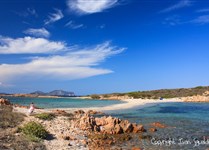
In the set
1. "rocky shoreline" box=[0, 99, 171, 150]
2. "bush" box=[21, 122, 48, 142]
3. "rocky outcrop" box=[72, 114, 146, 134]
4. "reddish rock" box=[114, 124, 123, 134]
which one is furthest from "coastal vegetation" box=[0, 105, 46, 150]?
"reddish rock" box=[114, 124, 123, 134]

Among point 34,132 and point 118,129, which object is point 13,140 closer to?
point 34,132

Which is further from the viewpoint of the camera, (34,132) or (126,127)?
(126,127)

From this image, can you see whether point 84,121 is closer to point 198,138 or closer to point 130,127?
point 130,127

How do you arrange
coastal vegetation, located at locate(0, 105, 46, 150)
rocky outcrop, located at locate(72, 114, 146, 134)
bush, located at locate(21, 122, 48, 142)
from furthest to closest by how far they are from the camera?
rocky outcrop, located at locate(72, 114, 146, 134), bush, located at locate(21, 122, 48, 142), coastal vegetation, located at locate(0, 105, 46, 150)

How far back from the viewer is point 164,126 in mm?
36875

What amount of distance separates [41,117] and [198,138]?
713 inches

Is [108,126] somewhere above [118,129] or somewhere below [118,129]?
above

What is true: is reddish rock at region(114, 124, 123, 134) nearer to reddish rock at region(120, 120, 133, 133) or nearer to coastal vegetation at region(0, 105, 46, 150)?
reddish rock at region(120, 120, 133, 133)

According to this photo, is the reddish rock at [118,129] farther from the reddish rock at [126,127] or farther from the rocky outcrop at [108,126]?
the reddish rock at [126,127]

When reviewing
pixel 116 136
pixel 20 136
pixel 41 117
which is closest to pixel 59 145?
pixel 20 136

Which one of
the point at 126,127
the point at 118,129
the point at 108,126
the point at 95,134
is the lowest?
the point at 95,134

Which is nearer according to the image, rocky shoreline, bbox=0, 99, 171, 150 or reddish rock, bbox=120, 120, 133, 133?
rocky shoreline, bbox=0, 99, 171, 150

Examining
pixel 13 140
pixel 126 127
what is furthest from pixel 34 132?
pixel 126 127

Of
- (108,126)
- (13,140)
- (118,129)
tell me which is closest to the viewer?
(13,140)
